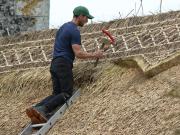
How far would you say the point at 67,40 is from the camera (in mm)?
6141

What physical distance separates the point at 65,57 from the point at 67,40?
183mm

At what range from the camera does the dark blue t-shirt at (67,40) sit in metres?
6.05

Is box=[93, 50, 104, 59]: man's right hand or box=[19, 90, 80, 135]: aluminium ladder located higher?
box=[93, 50, 104, 59]: man's right hand

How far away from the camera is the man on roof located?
5980 millimetres

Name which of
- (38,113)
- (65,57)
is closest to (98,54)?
(65,57)

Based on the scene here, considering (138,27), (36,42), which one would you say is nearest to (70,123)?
(138,27)

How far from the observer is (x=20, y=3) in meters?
10.8

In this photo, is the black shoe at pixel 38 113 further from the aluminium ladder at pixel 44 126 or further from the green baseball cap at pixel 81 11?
the green baseball cap at pixel 81 11

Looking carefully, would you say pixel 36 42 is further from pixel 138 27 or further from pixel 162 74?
pixel 162 74

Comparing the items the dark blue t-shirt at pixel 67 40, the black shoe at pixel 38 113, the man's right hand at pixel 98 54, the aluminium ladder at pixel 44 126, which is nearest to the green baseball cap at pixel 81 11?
the dark blue t-shirt at pixel 67 40

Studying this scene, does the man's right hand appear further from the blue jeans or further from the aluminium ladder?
the aluminium ladder

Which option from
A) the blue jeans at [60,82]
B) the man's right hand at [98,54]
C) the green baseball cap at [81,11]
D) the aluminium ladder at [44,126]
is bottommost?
the aluminium ladder at [44,126]

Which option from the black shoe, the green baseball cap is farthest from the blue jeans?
the green baseball cap

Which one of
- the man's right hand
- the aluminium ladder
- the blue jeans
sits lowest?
the aluminium ladder
